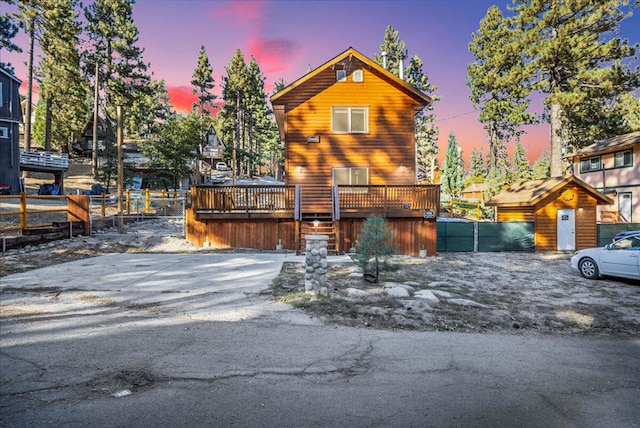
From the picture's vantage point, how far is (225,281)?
27.8 feet

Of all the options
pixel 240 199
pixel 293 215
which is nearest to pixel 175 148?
pixel 240 199

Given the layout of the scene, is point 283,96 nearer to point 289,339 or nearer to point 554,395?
point 289,339

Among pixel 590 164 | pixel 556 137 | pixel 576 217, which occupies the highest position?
pixel 556 137

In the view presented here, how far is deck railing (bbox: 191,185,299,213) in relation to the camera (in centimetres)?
1402

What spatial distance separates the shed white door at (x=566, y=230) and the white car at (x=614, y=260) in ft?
24.8

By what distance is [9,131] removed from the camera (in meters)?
25.5

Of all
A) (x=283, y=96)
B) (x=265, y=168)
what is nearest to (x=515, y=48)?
(x=283, y=96)

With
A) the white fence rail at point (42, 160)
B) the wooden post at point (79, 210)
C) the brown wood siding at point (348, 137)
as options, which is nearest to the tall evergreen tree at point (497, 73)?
the brown wood siding at point (348, 137)

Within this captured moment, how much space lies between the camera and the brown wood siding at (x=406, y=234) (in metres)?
14.3

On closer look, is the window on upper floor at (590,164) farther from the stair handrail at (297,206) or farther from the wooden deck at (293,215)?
the stair handrail at (297,206)

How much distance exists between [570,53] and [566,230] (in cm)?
1129

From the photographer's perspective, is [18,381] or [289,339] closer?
[18,381]

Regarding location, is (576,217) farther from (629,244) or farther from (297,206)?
(297,206)

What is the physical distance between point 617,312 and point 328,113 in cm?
1331
